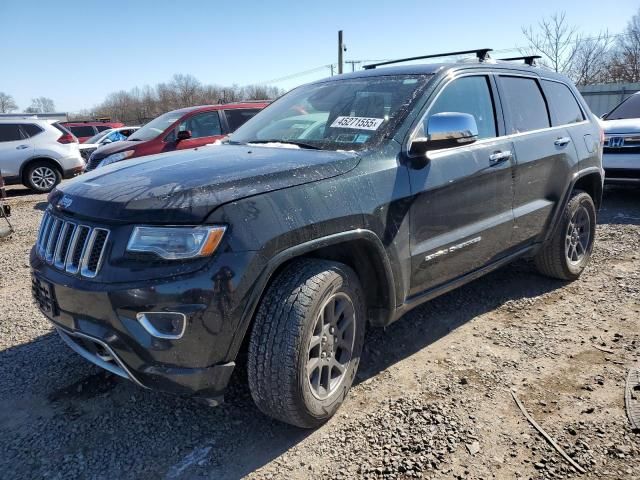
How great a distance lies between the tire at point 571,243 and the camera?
167 inches

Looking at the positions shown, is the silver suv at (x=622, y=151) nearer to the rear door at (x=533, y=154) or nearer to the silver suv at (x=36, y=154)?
the rear door at (x=533, y=154)

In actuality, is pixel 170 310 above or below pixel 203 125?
below

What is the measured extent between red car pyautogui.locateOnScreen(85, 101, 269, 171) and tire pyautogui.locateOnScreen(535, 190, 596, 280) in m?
6.01

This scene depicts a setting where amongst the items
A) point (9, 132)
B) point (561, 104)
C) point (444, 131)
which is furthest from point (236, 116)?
point (444, 131)

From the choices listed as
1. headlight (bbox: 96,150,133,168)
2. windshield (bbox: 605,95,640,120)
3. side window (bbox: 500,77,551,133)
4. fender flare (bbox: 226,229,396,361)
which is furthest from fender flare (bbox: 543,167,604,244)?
headlight (bbox: 96,150,133,168)

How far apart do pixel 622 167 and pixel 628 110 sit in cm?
160

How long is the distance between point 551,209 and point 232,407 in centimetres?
283

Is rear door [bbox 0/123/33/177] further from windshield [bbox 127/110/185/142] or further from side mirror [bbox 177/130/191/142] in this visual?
side mirror [bbox 177/130/191/142]

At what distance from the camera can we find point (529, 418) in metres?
2.61

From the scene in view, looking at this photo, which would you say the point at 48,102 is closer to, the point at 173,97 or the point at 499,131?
the point at 173,97

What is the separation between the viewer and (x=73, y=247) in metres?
2.28

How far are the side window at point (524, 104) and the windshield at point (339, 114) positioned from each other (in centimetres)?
87

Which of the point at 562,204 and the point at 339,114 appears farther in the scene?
the point at 562,204

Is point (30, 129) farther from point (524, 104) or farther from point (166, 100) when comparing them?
point (166, 100)
